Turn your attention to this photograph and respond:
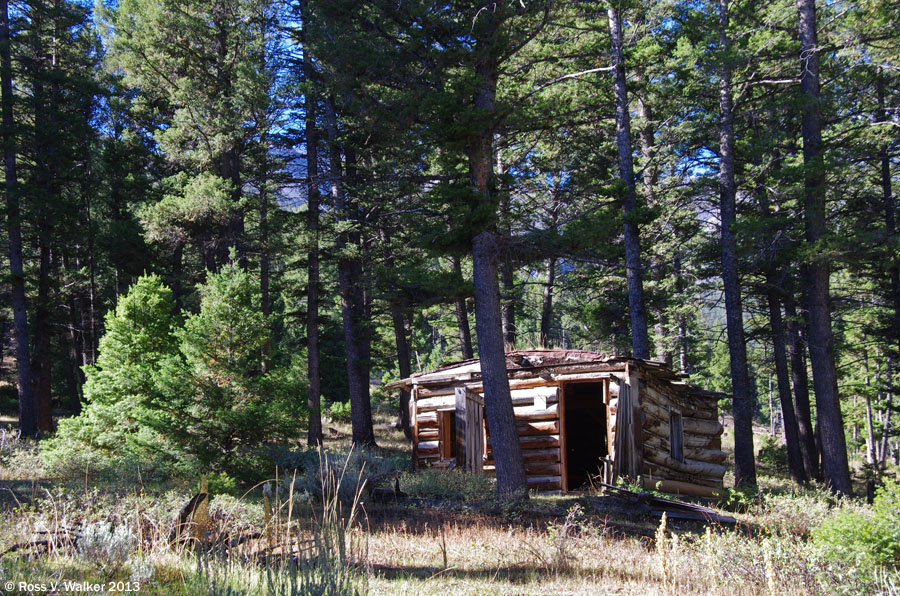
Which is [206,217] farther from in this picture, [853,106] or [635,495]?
[853,106]

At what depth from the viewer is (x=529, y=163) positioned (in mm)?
21234

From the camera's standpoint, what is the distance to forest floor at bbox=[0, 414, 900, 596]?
4.56m

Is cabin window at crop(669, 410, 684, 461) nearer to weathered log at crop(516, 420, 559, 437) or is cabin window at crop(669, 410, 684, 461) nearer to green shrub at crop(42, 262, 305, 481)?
weathered log at crop(516, 420, 559, 437)

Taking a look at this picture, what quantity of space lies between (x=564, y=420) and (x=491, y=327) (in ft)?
18.5

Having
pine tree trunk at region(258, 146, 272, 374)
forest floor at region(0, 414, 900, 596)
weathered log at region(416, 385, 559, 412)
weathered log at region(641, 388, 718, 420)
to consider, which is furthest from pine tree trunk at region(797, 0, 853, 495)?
pine tree trunk at region(258, 146, 272, 374)

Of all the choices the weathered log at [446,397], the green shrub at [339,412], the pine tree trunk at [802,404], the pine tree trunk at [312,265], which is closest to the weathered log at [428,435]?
the weathered log at [446,397]

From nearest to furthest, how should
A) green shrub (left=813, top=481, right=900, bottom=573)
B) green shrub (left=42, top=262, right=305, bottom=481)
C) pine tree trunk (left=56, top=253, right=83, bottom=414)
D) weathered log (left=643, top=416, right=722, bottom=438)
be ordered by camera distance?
green shrub (left=813, top=481, right=900, bottom=573)
green shrub (left=42, top=262, right=305, bottom=481)
weathered log (left=643, top=416, right=722, bottom=438)
pine tree trunk (left=56, top=253, right=83, bottom=414)

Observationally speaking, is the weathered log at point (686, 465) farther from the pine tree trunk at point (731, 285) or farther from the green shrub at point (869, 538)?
the green shrub at point (869, 538)

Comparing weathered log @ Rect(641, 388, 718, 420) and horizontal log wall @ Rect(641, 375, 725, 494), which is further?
weathered log @ Rect(641, 388, 718, 420)

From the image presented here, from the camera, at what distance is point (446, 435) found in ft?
53.8

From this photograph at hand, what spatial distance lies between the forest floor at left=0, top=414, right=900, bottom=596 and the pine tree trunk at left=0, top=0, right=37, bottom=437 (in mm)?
10403

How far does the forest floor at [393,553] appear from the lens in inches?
180

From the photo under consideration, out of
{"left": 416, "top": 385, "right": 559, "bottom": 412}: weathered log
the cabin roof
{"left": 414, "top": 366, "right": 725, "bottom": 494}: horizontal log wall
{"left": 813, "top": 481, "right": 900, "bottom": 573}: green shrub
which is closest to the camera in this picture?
{"left": 813, "top": 481, "right": 900, "bottom": 573}: green shrub

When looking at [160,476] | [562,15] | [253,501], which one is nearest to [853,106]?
[562,15]
